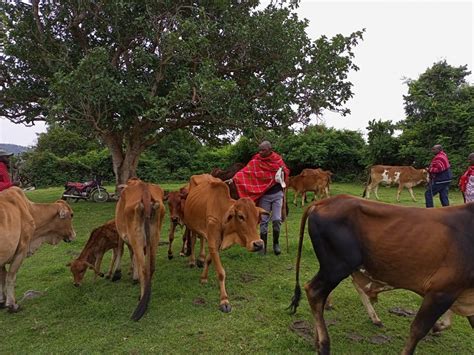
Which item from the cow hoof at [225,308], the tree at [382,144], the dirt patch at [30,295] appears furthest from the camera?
the tree at [382,144]

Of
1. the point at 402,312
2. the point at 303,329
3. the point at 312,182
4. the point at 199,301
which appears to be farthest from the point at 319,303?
the point at 312,182

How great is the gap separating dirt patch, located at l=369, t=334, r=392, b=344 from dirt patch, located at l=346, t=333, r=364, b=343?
0.34 ft

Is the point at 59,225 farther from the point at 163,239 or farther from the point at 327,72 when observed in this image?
the point at 327,72

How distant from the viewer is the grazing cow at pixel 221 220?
16.4 feet

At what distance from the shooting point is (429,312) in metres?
3.41

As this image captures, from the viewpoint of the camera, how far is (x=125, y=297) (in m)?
5.49

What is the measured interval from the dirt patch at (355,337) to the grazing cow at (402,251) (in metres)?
Answer: 0.51

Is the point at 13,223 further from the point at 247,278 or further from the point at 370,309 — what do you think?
the point at 370,309

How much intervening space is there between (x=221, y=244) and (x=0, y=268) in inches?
123

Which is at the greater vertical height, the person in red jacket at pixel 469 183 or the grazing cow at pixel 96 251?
the person in red jacket at pixel 469 183

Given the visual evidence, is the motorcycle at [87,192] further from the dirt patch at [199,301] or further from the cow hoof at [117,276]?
the dirt patch at [199,301]

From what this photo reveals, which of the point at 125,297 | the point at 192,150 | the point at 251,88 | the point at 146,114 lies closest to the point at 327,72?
the point at 251,88

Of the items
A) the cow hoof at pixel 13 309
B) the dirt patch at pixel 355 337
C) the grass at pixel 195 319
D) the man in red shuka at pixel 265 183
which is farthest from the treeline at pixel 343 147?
the dirt patch at pixel 355 337

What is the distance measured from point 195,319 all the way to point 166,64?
8376mm
